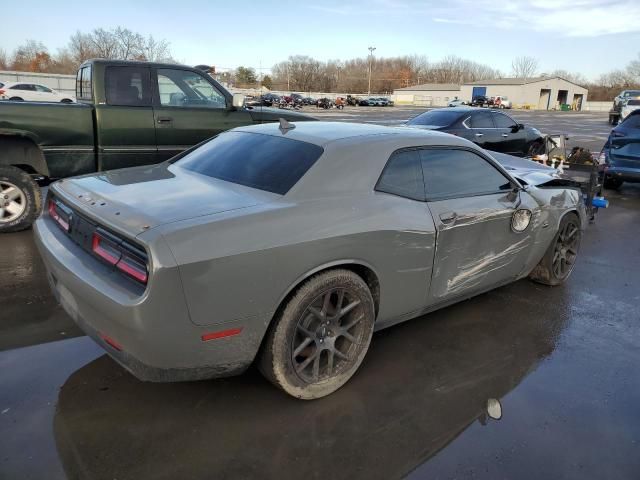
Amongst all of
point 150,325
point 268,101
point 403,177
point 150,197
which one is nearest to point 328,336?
point 150,325

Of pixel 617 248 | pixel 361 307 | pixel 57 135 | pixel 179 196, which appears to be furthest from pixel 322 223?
pixel 617 248

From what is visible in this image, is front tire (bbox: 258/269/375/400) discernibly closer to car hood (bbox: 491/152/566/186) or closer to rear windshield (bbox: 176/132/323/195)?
rear windshield (bbox: 176/132/323/195)

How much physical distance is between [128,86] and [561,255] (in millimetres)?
5367

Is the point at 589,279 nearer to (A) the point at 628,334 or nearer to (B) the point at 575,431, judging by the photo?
(A) the point at 628,334

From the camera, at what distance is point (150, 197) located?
287 centimetres

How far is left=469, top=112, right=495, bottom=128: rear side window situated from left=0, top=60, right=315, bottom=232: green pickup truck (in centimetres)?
595

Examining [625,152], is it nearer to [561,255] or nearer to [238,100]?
[561,255]

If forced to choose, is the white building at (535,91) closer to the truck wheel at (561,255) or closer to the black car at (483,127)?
the black car at (483,127)

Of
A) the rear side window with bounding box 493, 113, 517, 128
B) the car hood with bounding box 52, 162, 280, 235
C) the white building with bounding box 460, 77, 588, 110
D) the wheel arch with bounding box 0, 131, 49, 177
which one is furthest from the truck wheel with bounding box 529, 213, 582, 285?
the white building with bounding box 460, 77, 588, 110

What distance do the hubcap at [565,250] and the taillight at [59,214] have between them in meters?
4.12

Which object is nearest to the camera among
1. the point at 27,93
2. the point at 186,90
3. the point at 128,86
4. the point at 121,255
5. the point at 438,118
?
the point at 121,255

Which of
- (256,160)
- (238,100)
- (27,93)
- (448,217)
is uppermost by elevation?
(238,100)

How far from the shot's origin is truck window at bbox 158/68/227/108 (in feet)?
21.4

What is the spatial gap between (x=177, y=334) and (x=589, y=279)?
4577 millimetres
